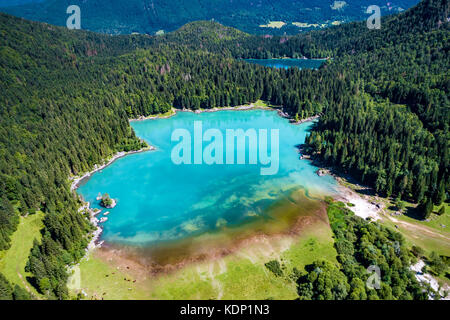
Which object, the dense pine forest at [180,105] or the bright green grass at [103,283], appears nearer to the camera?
the bright green grass at [103,283]

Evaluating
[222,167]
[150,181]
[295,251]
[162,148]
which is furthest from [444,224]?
[162,148]

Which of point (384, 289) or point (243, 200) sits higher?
point (243, 200)

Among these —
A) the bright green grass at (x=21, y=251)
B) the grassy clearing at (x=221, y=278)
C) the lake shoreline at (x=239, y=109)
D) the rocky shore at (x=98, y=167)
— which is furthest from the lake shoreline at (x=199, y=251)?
the lake shoreline at (x=239, y=109)

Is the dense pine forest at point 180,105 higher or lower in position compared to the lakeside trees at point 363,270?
higher

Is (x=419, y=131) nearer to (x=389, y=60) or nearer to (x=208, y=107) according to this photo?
(x=389, y=60)

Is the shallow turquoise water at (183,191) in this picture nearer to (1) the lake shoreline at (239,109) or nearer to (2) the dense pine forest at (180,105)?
(2) the dense pine forest at (180,105)

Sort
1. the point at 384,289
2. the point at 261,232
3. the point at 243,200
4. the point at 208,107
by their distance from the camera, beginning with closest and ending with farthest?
the point at 384,289 < the point at 261,232 < the point at 243,200 < the point at 208,107

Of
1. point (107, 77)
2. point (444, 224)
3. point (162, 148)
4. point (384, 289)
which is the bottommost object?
point (384, 289)
